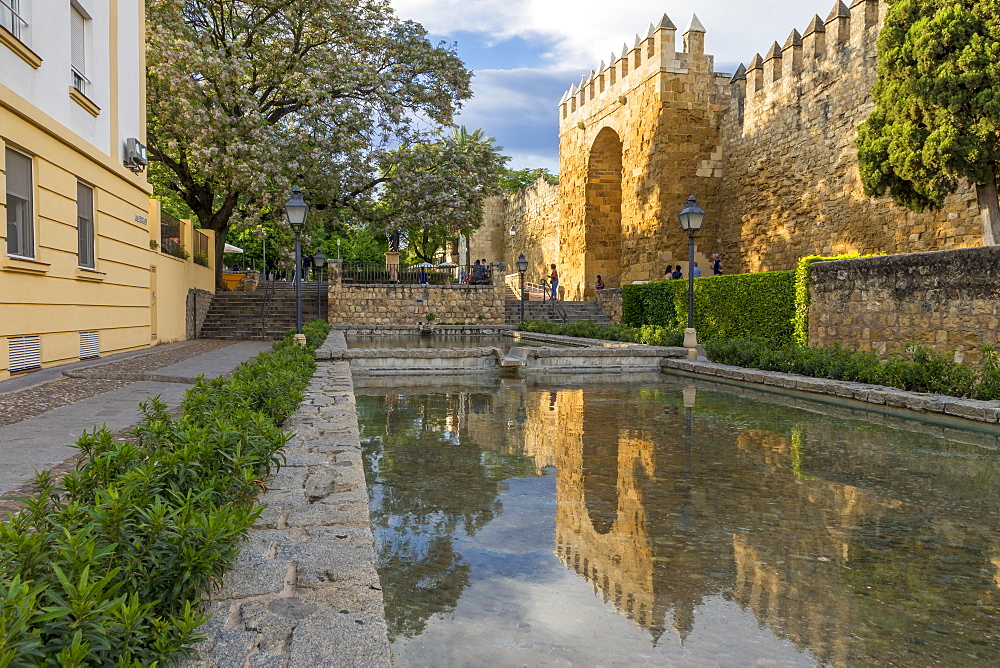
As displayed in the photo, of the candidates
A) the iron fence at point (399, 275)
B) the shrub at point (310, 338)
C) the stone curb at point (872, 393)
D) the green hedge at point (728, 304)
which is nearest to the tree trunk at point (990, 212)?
the green hedge at point (728, 304)

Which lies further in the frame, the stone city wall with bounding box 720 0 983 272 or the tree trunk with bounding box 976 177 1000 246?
the stone city wall with bounding box 720 0 983 272

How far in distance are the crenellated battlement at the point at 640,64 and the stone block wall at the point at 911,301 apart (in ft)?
44.9

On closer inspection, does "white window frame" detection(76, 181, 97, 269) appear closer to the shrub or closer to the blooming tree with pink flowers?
the shrub

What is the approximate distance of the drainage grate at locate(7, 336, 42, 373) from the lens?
8.08 meters

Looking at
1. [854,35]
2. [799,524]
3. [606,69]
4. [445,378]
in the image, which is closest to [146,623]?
[799,524]

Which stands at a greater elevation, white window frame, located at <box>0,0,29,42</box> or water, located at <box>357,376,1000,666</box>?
white window frame, located at <box>0,0,29,42</box>

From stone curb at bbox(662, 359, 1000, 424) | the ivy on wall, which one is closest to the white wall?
stone curb at bbox(662, 359, 1000, 424)

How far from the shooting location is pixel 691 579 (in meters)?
2.70

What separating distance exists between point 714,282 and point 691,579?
14.1m

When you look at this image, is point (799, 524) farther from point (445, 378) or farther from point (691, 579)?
point (445, 378)

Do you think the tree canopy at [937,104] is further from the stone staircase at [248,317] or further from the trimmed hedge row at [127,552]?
the stone staircase at [248,317]

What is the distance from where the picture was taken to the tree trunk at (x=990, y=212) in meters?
13.6

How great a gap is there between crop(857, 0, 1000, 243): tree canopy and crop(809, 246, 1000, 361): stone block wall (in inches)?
184

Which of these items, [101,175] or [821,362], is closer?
[821,362]
